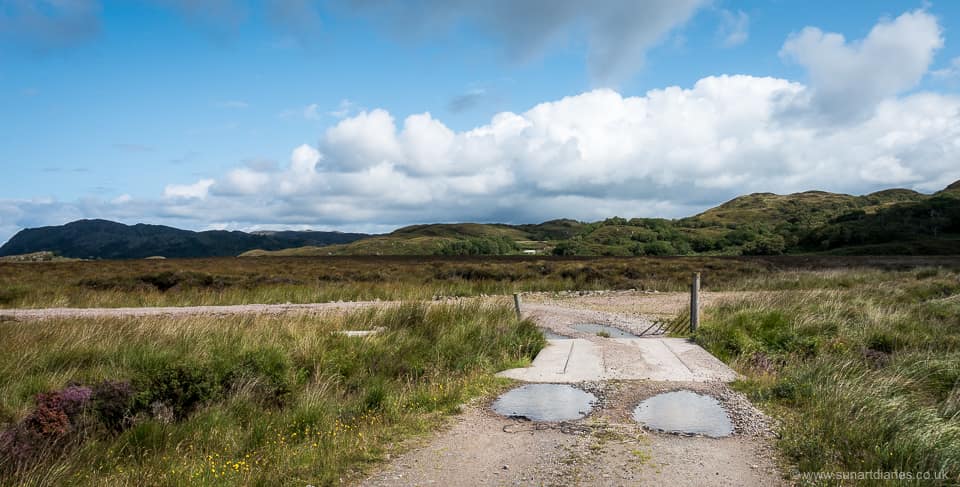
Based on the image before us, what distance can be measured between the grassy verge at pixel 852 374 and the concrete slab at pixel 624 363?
0.54 meters

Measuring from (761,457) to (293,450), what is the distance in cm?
461

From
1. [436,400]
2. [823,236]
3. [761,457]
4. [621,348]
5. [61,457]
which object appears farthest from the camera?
[823,236]

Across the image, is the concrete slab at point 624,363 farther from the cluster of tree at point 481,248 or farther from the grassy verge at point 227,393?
the cluster of tree at point 481,248

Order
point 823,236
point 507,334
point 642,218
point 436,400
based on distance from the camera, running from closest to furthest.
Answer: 1. point 436,400
2. point 507,334
3. point 823,236
4. point 642,218

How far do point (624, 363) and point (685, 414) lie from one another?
2.67m

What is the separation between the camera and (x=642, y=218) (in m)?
148

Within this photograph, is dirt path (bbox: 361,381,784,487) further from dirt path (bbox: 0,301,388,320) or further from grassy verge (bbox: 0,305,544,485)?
dirt path (bbox: 0,301,388,320)

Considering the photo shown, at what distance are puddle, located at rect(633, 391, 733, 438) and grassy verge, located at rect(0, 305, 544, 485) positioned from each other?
2260 millimetres

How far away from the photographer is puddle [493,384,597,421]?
7113mm

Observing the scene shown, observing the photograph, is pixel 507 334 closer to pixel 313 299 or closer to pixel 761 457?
pixel 761 457

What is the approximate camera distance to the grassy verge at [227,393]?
19.1 ft

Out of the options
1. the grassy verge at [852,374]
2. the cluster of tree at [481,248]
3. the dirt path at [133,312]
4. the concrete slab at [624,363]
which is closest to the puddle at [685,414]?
the grassy verge at [852,374]

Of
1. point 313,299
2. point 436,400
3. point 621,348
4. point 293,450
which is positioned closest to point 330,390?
point 436,400

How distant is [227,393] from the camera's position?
8727 millimetres
